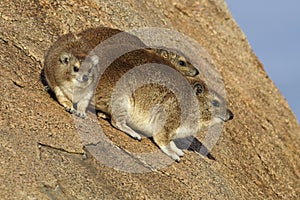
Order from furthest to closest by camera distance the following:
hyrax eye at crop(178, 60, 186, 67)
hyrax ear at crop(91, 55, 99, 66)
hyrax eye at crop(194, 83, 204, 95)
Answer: hyrax eye at crop(178, 60, 186, 67)
hyrax eye at crop(194, 83, 204, 95)
hyrax ear at crop(91, 55, 99, 66)

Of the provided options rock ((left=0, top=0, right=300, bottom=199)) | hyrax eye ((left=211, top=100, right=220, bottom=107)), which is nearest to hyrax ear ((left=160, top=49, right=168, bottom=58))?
rock ((left=0, top=0, right=300, bottom=199))

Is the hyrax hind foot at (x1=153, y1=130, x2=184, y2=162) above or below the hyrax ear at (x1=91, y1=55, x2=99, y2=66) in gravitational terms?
below

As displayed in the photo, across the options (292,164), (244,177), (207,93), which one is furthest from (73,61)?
(292,164)

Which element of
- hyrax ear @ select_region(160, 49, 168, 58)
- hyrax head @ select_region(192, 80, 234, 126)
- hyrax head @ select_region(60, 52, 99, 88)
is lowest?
hyrax head @ select_region(60, 52, 99, 88)

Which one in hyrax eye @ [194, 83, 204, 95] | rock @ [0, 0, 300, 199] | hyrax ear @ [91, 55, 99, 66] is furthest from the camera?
hyrax eye @ [194, 83, 204, 95]

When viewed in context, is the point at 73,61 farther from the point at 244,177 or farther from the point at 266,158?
the point at 266,158

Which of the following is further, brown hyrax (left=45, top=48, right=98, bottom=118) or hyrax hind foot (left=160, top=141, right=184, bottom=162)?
hyrax hind foot (left=160, top=141, right=184, bottom=162)

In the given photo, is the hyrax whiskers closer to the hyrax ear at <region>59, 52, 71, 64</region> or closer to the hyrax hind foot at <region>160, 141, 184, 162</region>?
the hyrax ear at <region>59, 52, 71, 64</region>
